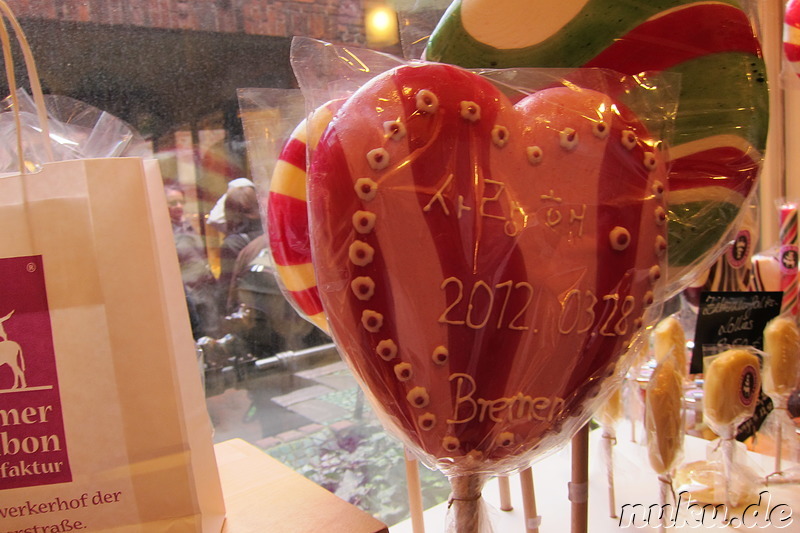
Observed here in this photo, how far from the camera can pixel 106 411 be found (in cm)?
68

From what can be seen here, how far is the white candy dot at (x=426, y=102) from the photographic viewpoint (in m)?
0.59

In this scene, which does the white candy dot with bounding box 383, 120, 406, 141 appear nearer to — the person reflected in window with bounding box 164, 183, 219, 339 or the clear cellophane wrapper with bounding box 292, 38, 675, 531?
the clear cellophane wrapper with bounding box 292, 38, 675, 531

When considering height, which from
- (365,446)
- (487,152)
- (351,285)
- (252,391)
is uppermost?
(487,152)

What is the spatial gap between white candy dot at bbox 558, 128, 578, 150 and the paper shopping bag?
0.43 m

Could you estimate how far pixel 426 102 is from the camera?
0.59 metres

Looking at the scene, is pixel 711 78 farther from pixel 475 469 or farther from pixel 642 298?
pixel 475 469

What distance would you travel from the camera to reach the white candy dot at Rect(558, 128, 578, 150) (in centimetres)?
62

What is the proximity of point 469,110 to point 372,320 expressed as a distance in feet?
0.69

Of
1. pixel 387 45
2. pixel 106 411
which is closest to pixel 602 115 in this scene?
pixel 106 411

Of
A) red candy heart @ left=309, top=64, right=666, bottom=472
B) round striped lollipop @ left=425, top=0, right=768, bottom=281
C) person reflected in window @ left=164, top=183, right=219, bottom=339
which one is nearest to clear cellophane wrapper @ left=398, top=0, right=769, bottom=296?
round striped lollipop @ left=425, top=0, right=768, bottom=281

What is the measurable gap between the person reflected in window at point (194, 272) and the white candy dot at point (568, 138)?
3.70ft

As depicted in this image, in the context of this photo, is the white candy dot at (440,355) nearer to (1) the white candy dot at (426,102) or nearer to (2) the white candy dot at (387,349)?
(2) the white candy dot at (387,349)

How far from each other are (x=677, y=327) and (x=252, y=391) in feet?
3.51

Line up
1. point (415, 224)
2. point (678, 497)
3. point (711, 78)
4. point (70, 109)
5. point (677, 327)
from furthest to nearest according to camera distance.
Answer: point (677, 327) < point (678, 497) < point (70, 109) < point (711, 78) < point (415, 224)
